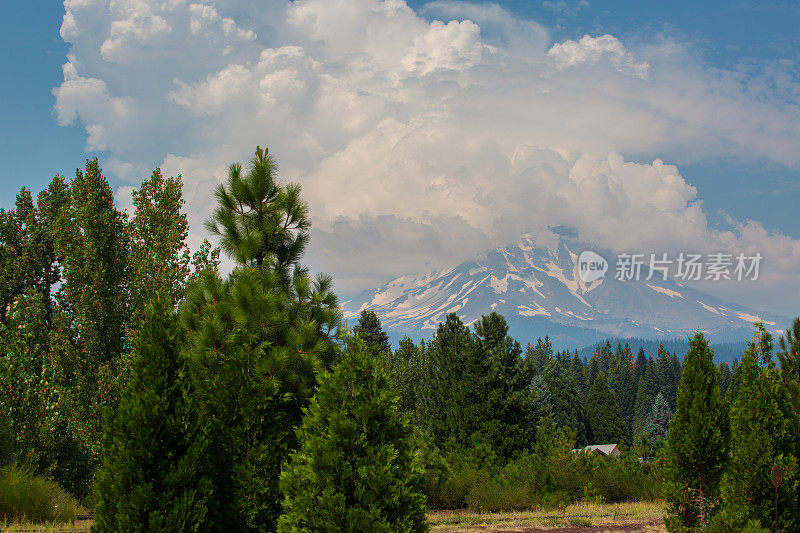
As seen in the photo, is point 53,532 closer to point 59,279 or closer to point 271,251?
point 271,251

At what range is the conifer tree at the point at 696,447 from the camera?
46.2ft

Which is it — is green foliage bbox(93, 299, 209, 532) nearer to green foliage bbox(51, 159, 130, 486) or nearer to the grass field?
the grass field

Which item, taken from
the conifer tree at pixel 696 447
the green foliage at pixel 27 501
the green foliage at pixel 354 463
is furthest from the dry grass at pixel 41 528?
the conifer tree at pixel 696 447

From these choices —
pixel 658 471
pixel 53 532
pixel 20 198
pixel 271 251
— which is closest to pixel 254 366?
pixel 271 251

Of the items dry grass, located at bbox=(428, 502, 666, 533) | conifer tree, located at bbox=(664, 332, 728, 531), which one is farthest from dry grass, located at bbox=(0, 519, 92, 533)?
conifer tree, located at bbox=(664, 332, 728, 531)

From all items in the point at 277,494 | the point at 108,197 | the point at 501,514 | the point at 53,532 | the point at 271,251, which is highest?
the point at 108,197

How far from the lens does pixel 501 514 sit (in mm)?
19766

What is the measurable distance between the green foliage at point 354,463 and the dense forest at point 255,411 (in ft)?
0.09

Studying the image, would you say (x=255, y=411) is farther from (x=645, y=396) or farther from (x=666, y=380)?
(x=666, y=380)

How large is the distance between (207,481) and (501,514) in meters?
13.4

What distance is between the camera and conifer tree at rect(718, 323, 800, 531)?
13312mm

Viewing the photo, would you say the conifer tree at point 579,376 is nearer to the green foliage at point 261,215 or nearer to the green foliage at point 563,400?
the green foliage at point 563,400

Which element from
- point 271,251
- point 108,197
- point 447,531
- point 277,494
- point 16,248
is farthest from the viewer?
point 16,248

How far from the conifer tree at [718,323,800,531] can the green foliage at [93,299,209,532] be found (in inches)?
450
